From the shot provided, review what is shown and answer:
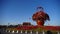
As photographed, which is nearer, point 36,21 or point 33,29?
point 33,29

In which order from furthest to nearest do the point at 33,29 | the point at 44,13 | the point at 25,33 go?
the point at 44,13 → the point at 33,29 → the point at 25,33

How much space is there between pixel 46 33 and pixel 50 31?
1.08ft

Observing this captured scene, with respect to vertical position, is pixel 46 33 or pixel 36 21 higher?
pixel 36 21

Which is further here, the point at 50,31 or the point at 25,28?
the point at 25,28

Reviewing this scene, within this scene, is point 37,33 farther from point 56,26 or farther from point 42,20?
point 42,20

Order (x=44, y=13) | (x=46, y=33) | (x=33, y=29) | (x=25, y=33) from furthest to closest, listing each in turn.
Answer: (x=44, y=13) → (x=33, y=29) → (x=25, y=33) → (x=46, y=33)

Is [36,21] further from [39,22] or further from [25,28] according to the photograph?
[25,28]

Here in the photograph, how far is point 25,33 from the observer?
→ 7.08 metres

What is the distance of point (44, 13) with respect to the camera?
26.6 ft

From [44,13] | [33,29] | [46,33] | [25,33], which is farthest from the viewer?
[44,13]

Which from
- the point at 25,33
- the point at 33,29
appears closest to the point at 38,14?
the point at 33,29

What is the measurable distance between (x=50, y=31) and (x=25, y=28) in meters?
1.51

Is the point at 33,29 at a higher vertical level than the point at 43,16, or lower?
lower

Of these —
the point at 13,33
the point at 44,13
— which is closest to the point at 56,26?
the point at 44,13
